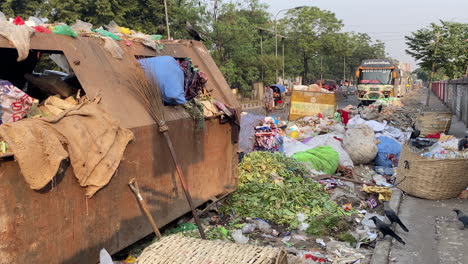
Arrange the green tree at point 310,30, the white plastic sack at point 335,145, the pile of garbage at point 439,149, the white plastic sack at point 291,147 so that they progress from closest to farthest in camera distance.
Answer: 1. the pile of garbage at point 439,149
2. the white plastic sack at point 335,145
3. the white plastic sack at point 291,147
4. the green tree at point 310,30

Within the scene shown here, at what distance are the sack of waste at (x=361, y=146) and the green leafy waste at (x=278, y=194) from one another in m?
2.05

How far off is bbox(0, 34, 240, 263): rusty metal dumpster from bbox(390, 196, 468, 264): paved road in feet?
6.79

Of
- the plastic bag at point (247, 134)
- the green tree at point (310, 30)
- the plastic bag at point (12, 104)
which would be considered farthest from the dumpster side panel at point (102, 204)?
the green tree at point (310, 30)

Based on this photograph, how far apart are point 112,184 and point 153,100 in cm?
89

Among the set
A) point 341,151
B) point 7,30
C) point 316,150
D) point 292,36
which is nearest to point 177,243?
point 7,30

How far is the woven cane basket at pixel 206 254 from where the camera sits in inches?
88.4

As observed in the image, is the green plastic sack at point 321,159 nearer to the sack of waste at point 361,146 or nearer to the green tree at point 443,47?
the sack of waste at point 361,146

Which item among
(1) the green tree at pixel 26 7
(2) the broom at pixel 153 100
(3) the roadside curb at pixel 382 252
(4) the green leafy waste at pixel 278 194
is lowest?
(3) the roadside curb at pixel 382 252

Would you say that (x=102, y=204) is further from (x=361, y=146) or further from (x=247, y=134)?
(x=361, y=146)

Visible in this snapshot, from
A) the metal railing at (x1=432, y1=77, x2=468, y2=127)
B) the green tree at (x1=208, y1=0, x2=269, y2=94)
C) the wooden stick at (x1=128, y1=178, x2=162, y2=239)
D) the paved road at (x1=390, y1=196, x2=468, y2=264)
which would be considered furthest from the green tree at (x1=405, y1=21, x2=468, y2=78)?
the wooden stick at (x1=128, y1=178, x2=162, y2=239)

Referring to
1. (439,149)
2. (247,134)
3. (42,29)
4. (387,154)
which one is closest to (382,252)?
(439,149)

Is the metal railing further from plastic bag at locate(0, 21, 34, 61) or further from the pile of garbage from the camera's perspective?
plastic bag at locate(0, 21, 34, 61)

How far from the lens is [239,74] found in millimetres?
27594

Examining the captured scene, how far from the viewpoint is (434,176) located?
16.8 ft
